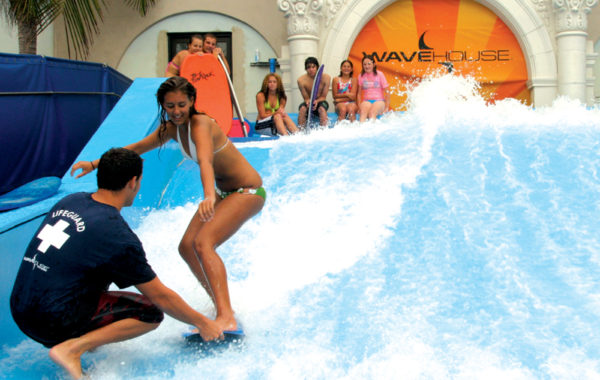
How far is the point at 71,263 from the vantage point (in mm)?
2316

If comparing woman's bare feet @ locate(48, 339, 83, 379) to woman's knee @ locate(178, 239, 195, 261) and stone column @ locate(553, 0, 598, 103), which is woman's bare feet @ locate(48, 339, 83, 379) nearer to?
woman's knee @ locate(178, 239, 195, 261)

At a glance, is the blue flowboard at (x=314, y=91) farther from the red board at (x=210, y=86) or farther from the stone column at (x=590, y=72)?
the stone column at (x=590, y=72)

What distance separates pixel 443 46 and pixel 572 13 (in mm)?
2141

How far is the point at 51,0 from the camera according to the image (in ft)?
27.3

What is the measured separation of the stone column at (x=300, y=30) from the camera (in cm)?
947

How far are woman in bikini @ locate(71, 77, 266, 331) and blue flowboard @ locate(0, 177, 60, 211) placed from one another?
2.13ft

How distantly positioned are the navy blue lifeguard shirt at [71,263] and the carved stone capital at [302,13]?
7.68 metres

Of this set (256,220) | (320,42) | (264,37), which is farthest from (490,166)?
(264,37)

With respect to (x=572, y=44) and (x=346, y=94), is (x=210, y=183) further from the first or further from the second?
(x=572, y=44)

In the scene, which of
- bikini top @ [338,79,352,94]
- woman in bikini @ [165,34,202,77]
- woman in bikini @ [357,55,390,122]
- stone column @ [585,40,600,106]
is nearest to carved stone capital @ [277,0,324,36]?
bikini top @ [338,79,352,94]

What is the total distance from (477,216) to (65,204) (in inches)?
110

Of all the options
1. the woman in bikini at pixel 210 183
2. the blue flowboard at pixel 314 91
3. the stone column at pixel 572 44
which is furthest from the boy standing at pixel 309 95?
the woman in bikini at pixel 210 183

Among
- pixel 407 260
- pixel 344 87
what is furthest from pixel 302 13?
pixel 407 260

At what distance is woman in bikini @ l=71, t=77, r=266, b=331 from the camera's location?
280 cm
